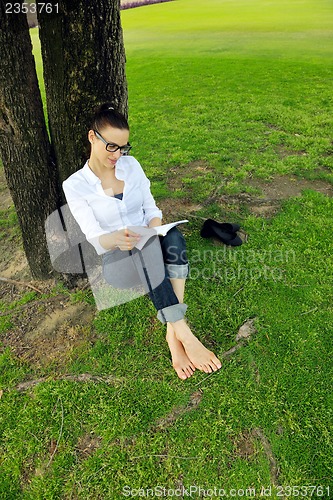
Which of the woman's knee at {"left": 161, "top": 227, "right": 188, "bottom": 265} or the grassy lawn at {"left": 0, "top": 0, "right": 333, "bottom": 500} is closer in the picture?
the grassy lawn at {"left": 0, "top": 0, "right": 333, "bottom": 500}

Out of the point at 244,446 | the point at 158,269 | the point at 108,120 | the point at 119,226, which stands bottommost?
the point at 244,446

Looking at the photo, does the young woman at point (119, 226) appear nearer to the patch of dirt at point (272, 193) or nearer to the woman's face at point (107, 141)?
the woman's face at point (107, 141)

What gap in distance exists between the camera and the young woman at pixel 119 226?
2561mm

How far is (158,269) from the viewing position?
8.45ft

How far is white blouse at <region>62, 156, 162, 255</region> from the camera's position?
8.77ft

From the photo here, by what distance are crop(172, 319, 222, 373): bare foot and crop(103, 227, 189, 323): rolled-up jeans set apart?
0.30 ft

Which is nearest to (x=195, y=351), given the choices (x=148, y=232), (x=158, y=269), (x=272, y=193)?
(x=158, y=269)

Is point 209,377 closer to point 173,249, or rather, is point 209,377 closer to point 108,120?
point 173,249

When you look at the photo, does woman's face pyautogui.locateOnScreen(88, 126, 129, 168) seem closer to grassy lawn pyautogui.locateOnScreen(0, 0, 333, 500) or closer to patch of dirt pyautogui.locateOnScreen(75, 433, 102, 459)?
grassy lawn pyautogui.locateOnScreen(0, 0, 333, 500)

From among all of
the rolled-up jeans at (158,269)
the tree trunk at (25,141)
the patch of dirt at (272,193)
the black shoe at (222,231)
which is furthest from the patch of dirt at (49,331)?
the patch of dirt at (272,193)

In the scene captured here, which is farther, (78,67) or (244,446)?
(78,67)

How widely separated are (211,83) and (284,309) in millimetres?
7269

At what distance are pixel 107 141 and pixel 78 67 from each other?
1.72ft

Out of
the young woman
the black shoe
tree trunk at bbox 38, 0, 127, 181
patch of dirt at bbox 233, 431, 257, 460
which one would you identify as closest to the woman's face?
the young woman
